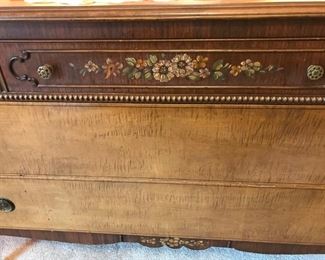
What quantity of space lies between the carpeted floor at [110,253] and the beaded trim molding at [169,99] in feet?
2.19

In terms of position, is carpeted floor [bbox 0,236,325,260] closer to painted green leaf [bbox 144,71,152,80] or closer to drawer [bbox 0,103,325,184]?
drawer [bbox 0,103,325,184]

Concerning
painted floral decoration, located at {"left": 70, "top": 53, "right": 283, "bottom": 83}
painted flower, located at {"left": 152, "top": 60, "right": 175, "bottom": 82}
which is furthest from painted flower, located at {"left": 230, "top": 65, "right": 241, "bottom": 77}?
painted flower, located at {"left": 152, "top": 60, "right": 175, "bottom": 82}

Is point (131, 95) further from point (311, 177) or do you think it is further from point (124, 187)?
point (311, 177)

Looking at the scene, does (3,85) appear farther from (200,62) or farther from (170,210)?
(170,210)

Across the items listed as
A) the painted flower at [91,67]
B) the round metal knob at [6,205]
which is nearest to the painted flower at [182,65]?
the painted flower at [91,67]

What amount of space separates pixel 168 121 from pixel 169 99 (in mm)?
59

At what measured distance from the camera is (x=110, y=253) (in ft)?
3.82

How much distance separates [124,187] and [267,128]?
14.9 inches

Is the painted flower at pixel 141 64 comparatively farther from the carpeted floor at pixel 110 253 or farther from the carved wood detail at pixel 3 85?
the carpeted floor at pixel 110 253

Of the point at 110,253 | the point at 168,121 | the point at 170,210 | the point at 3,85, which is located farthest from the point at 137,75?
the point at 110,253

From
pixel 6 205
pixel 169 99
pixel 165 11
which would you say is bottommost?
pixel 6 205

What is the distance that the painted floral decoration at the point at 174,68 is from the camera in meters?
0.62

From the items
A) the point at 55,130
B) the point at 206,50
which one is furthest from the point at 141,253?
the point at 206,50

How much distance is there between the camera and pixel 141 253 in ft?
3.82
